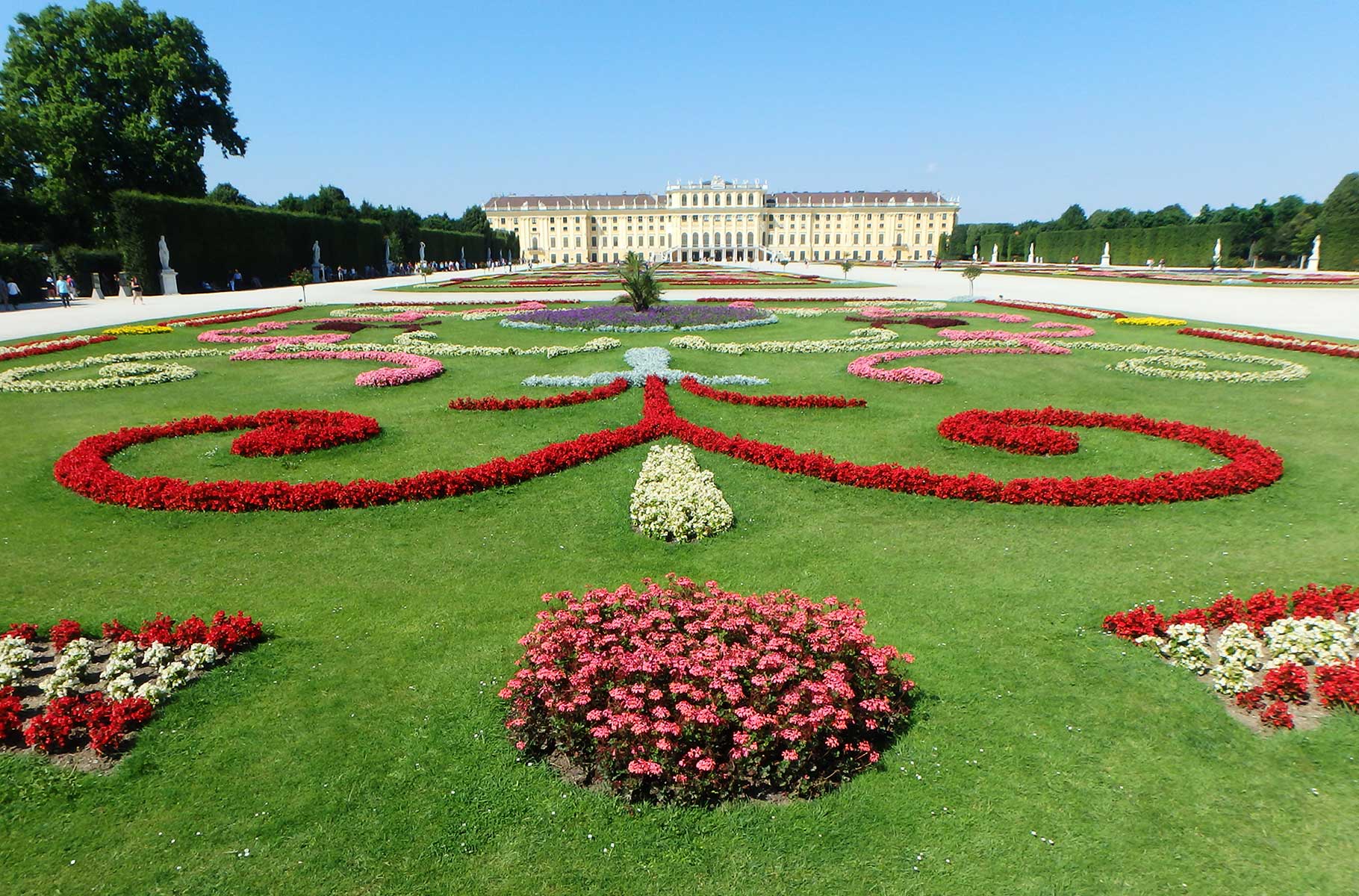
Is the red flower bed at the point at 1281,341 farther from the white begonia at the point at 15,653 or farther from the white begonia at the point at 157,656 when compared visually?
the white begonia at the point at 15,653

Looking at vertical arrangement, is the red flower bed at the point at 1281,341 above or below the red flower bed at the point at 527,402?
above

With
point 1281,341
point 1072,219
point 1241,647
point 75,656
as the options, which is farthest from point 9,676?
point 1072,219

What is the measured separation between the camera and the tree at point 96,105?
100ft

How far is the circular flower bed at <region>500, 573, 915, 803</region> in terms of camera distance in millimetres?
3072

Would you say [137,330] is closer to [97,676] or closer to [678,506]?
[97,676]

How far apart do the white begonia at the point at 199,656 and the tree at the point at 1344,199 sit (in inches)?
2355

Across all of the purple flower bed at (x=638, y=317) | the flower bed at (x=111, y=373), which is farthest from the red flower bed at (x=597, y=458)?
the purple flower bed at (x=638, y=317)

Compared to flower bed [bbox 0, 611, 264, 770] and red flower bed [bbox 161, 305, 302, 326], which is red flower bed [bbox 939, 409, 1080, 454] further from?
red flower bed [bbox 161, 305, 302, 326]

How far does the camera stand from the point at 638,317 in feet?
60.0

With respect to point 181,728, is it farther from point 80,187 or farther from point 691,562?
point 80,187

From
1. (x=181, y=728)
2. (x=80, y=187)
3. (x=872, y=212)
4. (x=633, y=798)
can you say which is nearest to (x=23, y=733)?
(x=181, y=728)

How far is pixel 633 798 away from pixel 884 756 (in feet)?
3.79

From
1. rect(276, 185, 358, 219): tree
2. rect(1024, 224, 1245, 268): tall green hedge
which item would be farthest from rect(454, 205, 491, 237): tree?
rect(1024, 224, 1245, 268): tall green hedge

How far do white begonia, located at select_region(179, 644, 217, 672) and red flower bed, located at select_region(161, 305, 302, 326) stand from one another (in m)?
18.2
